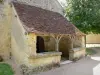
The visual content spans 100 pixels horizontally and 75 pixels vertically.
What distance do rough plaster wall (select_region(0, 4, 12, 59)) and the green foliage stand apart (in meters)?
12.3

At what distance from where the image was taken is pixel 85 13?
2470 centimetres

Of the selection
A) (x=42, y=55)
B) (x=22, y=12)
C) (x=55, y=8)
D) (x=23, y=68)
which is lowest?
(x=23, y=68)

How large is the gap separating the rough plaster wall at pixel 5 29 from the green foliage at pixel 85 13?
12.3m

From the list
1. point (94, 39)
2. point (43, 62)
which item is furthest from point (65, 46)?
point (94, 39)

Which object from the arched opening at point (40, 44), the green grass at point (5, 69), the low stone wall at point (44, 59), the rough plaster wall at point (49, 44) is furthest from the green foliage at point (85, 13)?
the green grass at point (5, 69)

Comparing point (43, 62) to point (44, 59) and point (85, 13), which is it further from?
point (85, 13)

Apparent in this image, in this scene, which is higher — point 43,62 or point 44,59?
point 44,59

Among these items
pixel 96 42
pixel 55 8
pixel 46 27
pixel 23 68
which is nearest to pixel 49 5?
pixel 55 8

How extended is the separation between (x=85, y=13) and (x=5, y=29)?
1327 centimetres

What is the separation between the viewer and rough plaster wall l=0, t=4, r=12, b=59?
46.9 ft

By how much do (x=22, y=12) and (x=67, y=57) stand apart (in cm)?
728

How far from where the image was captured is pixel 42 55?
13672 millimetres

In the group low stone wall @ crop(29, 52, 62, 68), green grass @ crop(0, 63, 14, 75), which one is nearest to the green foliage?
low stone wall @ crop(29, 52, 62, 68)

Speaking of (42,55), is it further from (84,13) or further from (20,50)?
(84,13)
